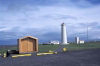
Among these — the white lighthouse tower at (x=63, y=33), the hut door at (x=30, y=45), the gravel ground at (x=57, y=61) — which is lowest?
the gravel ground at (x=57, y=61)

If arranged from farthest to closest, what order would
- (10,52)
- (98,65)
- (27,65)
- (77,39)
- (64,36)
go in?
(77,39) < (64,36) < (10,52) < (27,65) < (98,65)

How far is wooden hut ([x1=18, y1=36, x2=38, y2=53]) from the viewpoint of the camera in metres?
28.6

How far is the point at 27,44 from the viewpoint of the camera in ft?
95.2

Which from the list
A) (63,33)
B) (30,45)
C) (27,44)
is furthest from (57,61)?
(63,33)

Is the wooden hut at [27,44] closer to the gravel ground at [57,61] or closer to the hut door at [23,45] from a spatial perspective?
the hut door at [23,45]

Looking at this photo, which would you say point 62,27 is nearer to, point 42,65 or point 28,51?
point 28,51

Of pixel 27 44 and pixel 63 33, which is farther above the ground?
pixel 63 33

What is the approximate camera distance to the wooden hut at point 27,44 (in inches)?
1126

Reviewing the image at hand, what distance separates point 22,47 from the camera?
28.8 metres

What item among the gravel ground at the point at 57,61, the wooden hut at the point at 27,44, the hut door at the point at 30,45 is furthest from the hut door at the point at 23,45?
the gravel ground at the point at 57,61

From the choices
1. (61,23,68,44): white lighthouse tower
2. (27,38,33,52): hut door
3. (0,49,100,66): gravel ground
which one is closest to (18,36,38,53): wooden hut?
(27,38,33,52): hut door

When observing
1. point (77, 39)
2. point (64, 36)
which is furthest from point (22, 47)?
point (77, 39)

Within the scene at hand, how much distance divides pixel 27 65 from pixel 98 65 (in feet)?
18.8

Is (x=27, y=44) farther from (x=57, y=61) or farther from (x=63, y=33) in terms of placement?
(x=63, y=33)
